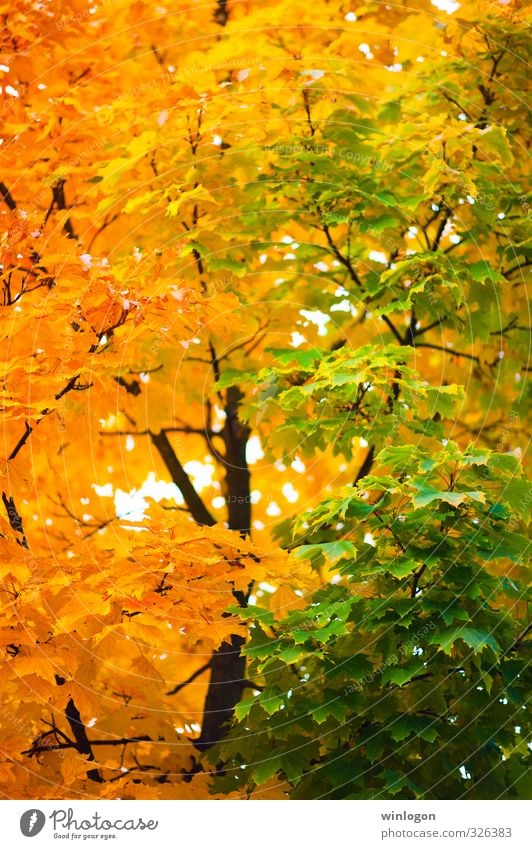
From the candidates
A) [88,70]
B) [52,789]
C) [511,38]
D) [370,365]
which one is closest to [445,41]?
[511,38]

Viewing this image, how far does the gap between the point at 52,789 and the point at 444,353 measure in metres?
4.17

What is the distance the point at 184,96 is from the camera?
6.54m

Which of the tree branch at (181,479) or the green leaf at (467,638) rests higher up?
the tree branch at (181,479)

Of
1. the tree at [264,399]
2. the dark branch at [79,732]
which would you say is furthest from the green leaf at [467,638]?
the dark branch at [79,732]

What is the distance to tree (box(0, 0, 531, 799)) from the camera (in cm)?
512

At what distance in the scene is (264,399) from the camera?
6.19 m

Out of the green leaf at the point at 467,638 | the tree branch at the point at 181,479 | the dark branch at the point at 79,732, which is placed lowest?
the green leaf at the point at 467,638

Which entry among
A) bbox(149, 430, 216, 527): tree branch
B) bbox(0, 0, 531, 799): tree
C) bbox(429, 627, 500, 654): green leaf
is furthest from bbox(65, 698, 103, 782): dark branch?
bbox(429, 627, 500, 654): green leaf

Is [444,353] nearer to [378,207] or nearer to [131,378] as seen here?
[378,207]

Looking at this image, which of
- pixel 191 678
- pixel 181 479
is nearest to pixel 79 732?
pixel 191 678

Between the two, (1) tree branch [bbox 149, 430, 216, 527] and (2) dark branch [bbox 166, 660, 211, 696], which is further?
(1) tree branch [bbox 149, 430, 216, 527]

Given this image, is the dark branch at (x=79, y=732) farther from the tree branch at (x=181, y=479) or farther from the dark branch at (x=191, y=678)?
the tree branch at (x=181, y=479)

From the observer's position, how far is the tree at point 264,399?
512 cm

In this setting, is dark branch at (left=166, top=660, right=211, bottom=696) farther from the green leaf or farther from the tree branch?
the green leaf
